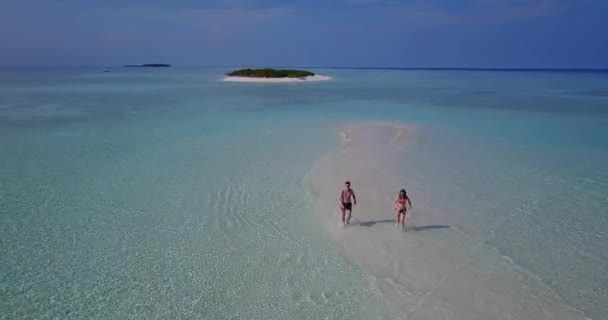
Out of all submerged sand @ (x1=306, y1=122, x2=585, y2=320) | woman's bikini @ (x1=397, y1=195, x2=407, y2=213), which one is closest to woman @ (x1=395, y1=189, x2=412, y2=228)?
woman's bikini @ (x1=397, y1=195, x2=407, y2=213)

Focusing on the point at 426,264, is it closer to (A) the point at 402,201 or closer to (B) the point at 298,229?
(A) the point at 402,201

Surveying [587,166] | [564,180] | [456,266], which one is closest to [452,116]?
[587,166]

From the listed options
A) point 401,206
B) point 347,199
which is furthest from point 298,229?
point 401,206

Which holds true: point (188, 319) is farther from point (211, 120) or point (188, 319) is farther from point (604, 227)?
point (211, 120)

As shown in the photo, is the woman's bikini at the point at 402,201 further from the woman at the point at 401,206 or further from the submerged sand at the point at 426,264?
the submerged sand at the point at 426,264

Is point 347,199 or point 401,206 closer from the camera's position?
point 401,206

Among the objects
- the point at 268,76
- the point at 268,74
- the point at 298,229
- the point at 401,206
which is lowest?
the point at 298,229

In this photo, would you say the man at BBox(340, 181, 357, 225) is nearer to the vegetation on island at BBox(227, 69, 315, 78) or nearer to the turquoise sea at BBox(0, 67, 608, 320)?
the turquoise sea at BBox(0, 67, 608, 320)
